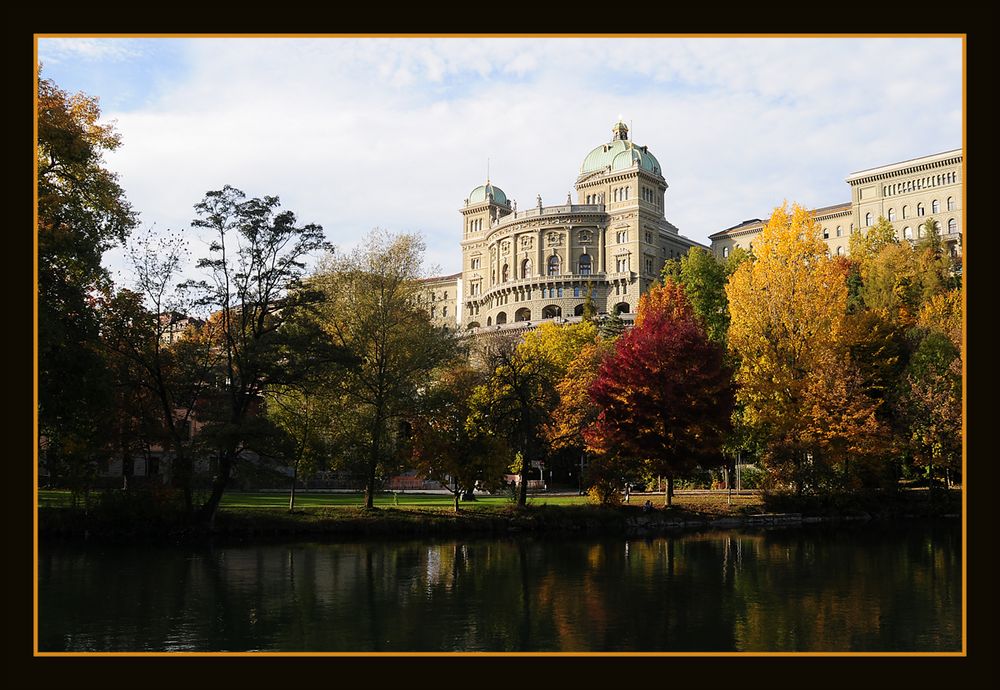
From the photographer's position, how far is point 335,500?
46062 mm

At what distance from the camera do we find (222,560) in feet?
93.6

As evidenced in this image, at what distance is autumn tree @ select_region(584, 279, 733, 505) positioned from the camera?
4097cm

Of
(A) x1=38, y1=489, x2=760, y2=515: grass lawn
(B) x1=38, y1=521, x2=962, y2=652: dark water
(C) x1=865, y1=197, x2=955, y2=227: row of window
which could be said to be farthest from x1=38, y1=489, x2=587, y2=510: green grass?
(C) x1=865, y1=197, x2=955, y2=227: row of window

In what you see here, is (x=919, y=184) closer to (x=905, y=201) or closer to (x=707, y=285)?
(x=905, y=201)

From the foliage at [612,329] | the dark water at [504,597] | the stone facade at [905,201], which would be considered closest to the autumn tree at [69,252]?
the dark water at [504,597]

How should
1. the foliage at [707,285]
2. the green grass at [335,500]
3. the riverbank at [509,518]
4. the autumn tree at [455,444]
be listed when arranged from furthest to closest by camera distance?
the foliage at [707,285] < the green grass at [335,500] < the autumn tree at [455,444] < the riverbank at [509,518]

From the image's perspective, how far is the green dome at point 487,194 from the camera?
132 meters

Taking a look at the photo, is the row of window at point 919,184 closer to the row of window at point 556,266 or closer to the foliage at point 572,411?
the row of window at point 556,266

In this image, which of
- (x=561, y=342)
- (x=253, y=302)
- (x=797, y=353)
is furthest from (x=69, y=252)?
(x=561, y=342)

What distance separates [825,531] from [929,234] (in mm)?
43962

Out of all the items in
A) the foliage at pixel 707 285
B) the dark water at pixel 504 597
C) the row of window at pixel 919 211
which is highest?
the row of window at pixel 919 211

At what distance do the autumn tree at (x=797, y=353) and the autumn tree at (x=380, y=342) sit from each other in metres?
15.3

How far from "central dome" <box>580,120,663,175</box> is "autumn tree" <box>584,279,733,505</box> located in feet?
257

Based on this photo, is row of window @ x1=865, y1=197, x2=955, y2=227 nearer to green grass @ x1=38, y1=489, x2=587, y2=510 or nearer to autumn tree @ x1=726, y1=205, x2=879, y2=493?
autumn tree @ x1=726, y1=205, x2=879, y2=493
